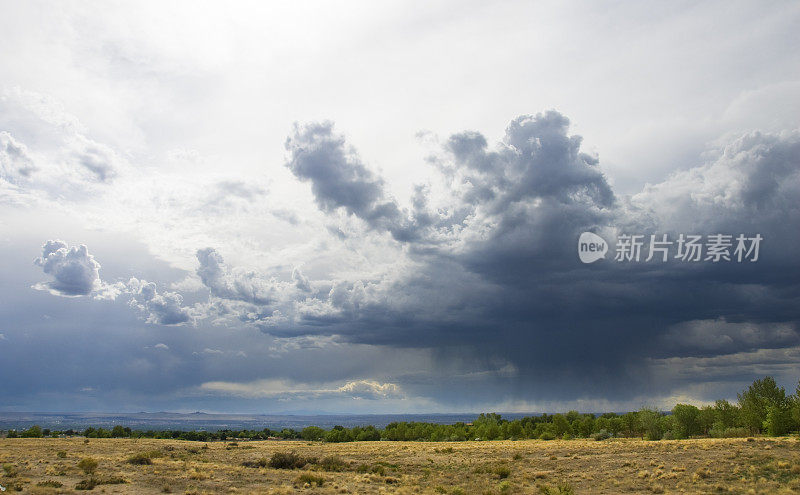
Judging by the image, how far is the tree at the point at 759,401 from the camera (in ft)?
290

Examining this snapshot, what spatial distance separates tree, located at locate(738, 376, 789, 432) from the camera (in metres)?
88.4

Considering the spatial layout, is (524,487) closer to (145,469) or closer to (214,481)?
(214,481)

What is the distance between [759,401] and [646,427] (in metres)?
21.5

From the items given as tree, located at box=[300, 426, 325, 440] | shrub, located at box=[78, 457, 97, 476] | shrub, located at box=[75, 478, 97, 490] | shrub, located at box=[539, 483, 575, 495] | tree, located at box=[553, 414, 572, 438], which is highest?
shrub, located at box=[539, 483, 575, 495]

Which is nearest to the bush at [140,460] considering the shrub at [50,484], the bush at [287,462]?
the bush at [287,462]

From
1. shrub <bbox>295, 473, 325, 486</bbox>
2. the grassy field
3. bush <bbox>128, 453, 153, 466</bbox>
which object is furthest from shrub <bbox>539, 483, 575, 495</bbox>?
bush <bbox>128, 453, 153, 466</bbox>

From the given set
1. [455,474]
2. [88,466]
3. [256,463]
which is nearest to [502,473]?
[455,474]

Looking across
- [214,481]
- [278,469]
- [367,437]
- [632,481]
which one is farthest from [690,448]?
[367,437]

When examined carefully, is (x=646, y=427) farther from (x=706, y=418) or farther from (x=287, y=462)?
(x=287, y=462)

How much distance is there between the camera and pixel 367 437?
142375 millimetres

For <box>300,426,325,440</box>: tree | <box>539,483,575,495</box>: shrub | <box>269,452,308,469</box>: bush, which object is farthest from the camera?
<box>300,426,325,440</box>: tree

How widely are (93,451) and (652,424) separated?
334 ft

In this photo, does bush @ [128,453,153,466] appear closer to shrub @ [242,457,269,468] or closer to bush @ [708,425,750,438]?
shrub @ [242,457,269,468]

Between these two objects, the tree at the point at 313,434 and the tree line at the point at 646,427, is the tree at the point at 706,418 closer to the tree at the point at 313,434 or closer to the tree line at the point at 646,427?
the tree line at the point at 646,427
